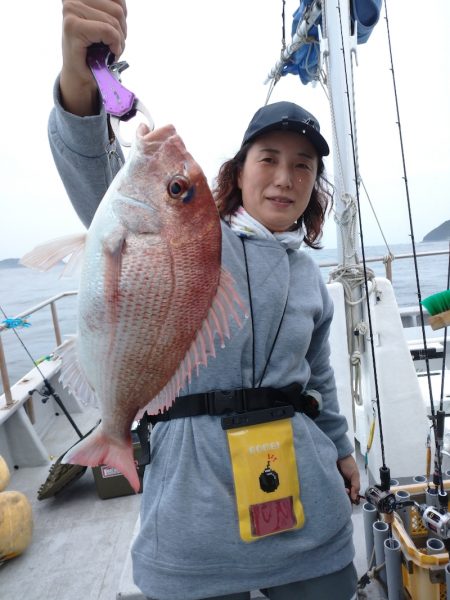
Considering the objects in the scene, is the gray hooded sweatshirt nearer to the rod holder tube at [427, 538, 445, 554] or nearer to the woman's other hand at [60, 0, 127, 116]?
the woman's other hand at [60, 0, 127, 116]

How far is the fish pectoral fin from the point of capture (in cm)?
98

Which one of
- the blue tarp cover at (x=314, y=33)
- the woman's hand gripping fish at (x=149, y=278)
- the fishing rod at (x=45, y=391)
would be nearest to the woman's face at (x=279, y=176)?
the woman's hand gripping fish at (x=149, y=278)

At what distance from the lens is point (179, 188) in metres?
0.98

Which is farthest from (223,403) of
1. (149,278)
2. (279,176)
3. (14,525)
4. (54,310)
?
(54,310)

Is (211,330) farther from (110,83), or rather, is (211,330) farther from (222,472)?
(110,83)

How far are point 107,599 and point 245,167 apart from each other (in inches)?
90.8

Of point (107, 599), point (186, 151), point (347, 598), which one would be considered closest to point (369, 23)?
point (186, 151)

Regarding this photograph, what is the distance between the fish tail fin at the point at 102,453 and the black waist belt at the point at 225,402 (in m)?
0.22

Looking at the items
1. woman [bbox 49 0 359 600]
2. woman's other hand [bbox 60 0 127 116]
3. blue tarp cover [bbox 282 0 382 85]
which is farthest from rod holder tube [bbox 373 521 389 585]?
blue tarp cover [bbox 282 0 382 85]

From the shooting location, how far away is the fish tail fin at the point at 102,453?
102 centimetres

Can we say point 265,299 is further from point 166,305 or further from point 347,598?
point 347,598

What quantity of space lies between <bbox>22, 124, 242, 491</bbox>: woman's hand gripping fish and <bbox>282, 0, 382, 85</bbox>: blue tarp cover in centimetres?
295

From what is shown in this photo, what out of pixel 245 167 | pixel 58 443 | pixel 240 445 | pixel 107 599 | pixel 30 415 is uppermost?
pixel 245 167

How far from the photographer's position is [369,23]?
3.30m
